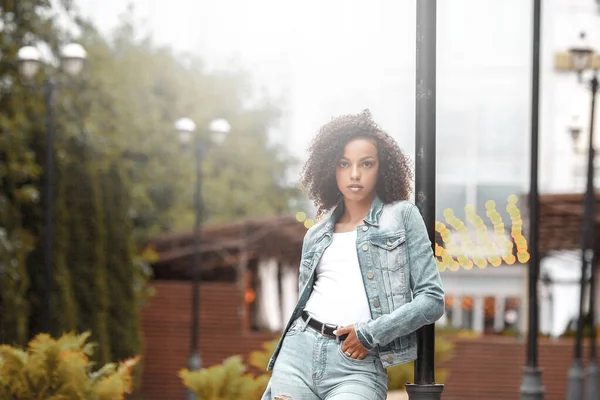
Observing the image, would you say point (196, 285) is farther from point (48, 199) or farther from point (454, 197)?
point (454, 197)

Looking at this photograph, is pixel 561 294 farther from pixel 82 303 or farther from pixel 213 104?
pixel 82 303

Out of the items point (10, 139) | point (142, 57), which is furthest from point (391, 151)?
point (142, 57)

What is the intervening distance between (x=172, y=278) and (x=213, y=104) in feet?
38.1

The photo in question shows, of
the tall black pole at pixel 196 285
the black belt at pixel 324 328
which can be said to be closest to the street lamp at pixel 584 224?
the tall black pole at pixel 196 285

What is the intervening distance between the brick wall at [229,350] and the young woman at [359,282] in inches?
964

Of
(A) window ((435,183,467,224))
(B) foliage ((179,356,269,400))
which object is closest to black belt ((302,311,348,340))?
(B) foliage ((179,356,269,400))

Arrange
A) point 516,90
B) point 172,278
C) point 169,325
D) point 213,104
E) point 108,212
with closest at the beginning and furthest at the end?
point 108,212 → point 169,325 → point 172,278 → point 213,104 → point 516,90

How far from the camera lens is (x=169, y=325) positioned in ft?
97.4

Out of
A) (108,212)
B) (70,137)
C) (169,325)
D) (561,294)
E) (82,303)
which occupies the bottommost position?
(561,294)

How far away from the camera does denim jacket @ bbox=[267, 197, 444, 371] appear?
4.81 m

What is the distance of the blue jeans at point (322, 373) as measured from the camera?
481 cm

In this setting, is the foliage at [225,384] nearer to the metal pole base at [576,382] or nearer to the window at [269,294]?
the metal pole base at [576,382]

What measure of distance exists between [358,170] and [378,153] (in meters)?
0.11

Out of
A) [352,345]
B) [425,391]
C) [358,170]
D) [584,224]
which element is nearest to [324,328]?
[352,345]
